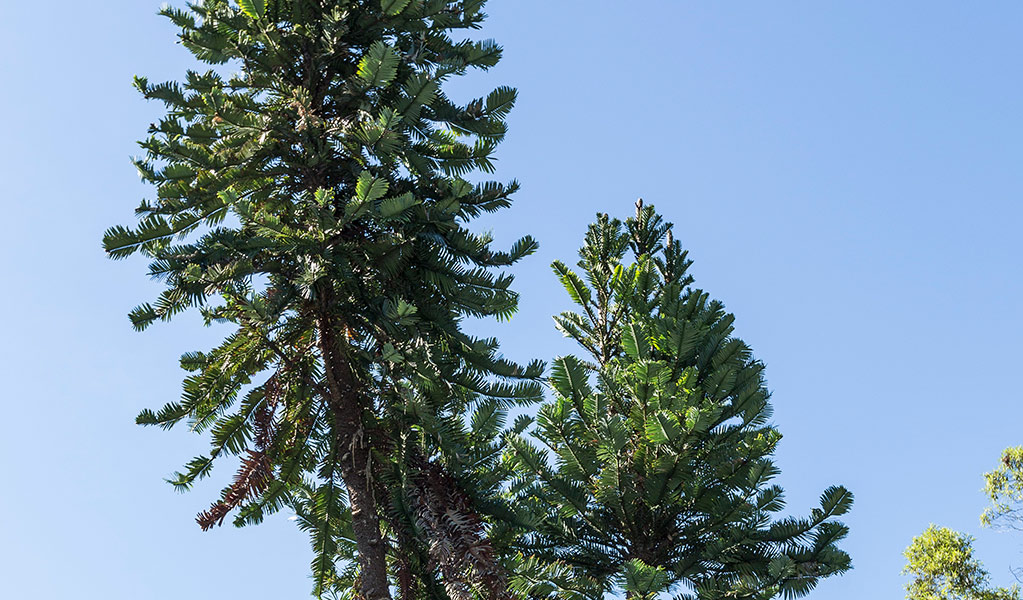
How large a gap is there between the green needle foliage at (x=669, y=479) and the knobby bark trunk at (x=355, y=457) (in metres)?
2.19

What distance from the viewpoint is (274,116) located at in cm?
748

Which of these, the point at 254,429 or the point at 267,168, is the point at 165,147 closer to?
the point at 267,168

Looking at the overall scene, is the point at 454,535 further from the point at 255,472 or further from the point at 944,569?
the point at 944,569

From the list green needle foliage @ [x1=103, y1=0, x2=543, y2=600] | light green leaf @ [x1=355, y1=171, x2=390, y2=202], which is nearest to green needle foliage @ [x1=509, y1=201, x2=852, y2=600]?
green needle foliage @ [x1=103, y1=0, x2=543, y2=600]

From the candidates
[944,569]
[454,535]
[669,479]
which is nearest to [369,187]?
[454,535]

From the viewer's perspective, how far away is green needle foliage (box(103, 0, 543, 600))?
6492 mm

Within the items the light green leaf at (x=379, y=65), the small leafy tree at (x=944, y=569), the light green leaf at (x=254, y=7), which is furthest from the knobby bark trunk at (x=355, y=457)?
the small leafy tree at (x=944, y=569)

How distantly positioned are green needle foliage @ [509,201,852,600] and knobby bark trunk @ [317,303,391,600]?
219 centimetres

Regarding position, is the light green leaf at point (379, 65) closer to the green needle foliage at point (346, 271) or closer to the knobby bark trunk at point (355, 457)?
the green needle foliage at point (346, 271)

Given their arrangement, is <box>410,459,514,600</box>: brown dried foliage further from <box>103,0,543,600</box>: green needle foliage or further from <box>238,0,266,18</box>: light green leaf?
<box>238,0,266,18</box>: light green leaf

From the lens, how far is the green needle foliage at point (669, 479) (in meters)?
8.53

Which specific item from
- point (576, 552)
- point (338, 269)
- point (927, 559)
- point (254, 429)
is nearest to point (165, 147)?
point (338, 269)

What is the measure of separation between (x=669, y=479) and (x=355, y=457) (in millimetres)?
3387

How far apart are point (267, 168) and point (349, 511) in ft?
9.49
